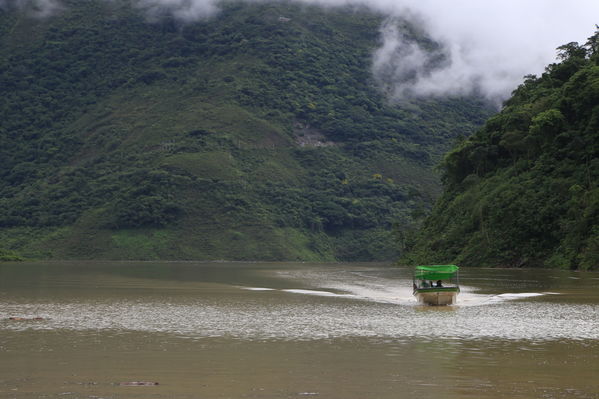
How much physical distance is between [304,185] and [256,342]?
166m

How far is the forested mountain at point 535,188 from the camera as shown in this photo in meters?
80.7

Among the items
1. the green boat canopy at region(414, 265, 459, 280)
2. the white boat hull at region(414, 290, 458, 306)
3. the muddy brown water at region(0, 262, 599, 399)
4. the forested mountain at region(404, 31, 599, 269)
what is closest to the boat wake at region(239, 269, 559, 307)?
the muddy brown water at region(0, 262, 599, 399)

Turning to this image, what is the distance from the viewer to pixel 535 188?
87.5m

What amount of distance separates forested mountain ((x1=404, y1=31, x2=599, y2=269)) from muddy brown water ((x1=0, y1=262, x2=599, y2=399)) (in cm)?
3250

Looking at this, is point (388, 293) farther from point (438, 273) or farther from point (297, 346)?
point (297, 346)

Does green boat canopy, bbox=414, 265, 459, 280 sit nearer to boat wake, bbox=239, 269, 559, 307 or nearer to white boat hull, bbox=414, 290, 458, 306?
boat wake, bbox=239, 269, 559, 307

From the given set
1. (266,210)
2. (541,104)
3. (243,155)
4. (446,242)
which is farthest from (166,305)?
(243,155)

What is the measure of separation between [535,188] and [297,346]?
66.0m

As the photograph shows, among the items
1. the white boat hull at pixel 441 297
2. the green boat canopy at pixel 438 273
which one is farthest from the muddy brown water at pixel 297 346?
the green boat canopy at pixel 438 273

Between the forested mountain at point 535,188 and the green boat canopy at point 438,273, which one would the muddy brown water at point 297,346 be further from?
the forested mountain at point 535,188

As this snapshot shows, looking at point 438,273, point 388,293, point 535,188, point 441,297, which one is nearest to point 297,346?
point 441,297

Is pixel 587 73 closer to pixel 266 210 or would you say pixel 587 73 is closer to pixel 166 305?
pixel 166 305

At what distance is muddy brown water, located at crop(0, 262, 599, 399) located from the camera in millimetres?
19703

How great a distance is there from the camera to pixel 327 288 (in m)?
60.0
